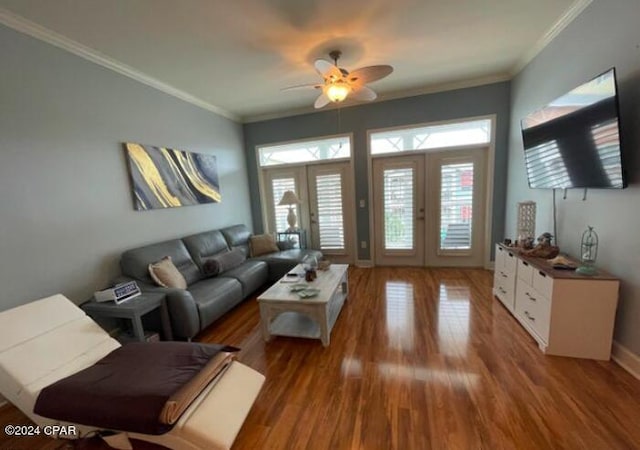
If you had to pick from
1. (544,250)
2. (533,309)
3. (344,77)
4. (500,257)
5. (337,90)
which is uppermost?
(344,77)

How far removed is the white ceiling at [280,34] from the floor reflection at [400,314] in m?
2.89

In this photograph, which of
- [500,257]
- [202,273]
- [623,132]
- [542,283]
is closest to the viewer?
[623,132]

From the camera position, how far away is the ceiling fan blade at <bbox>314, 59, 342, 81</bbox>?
2184 mm

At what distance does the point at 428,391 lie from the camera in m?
1.75

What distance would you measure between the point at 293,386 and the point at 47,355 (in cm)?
159

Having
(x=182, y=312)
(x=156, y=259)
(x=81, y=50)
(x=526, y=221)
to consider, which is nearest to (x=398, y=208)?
(x=526, y=221)

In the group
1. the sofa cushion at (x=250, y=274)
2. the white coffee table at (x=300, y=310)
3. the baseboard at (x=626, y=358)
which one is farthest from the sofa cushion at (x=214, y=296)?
the baseboard at (x=626, y=358)

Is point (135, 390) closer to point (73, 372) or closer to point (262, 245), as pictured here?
point (73, 372)

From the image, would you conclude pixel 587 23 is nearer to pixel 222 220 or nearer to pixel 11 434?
pixel 222 220

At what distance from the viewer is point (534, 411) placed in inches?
61.3

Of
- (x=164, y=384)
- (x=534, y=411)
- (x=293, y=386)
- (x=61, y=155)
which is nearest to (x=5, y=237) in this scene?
(x=61, y=155)

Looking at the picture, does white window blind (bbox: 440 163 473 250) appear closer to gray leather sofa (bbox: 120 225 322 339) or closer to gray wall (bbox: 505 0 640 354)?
gray wall (bbox: 505 0 640 354)

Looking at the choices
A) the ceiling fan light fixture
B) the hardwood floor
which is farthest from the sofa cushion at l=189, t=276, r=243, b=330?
the ceiling fan light fixture

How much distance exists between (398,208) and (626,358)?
2.94 meters
